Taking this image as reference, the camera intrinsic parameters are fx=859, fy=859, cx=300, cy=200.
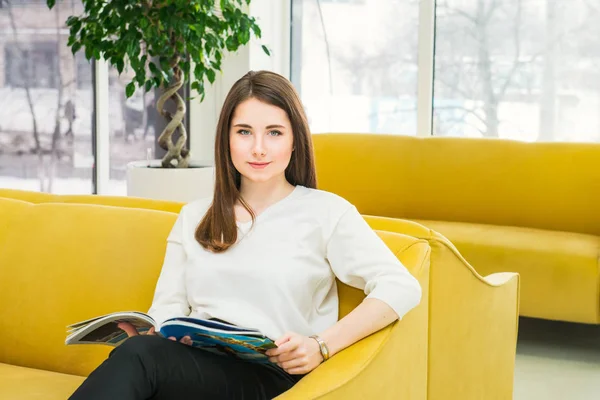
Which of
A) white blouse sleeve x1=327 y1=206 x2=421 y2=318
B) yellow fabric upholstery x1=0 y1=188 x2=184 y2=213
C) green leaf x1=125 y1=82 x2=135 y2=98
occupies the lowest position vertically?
white blouse sleeve x1=327 y1=206 x2=421 y2=318

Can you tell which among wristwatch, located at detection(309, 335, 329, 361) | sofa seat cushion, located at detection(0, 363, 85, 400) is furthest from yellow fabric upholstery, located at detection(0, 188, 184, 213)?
wristwatch, located at detection(309, 335, 329, 361)

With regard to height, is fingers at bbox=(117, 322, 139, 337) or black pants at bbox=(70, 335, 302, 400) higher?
fingers at bbox=(117, 322, 139, 337)

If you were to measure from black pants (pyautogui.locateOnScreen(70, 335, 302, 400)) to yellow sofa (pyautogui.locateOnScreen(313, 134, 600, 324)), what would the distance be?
6.68 feet

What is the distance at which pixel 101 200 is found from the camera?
89.5 inches

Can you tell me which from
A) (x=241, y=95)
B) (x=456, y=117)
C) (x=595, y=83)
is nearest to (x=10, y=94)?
(x=456, y=117)

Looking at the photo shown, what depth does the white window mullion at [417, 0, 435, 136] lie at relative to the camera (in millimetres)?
5355

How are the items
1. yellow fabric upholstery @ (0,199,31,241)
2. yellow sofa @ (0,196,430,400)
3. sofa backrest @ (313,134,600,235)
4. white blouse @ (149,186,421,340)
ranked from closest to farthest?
white blouse @ (149,186,421,340)
yellow sofa @ (0,196,430,400)
yellow fabric upholstery @ (0,199,31,241)
sofa backrest @ (313,134,600,235)

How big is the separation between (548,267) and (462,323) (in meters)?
1.64

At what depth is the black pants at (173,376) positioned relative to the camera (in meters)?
1.49

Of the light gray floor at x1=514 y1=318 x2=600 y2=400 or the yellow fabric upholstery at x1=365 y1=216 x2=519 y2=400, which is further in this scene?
the light gray floor at x1=514 y1=318 x2=600 y2=400

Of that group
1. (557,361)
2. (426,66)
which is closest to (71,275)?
(557,361)

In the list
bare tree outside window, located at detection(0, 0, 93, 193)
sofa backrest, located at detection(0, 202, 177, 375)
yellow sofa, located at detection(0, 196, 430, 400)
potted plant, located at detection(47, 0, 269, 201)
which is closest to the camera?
yellow sofa, located at detection(0, 196, 430, 400)

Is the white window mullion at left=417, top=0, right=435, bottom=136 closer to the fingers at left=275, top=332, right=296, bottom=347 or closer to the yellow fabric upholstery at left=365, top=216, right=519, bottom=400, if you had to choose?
the yellow fabric upholstery at left=365, top=216, right=519, bottom=400

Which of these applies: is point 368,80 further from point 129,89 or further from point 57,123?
point 57,123
